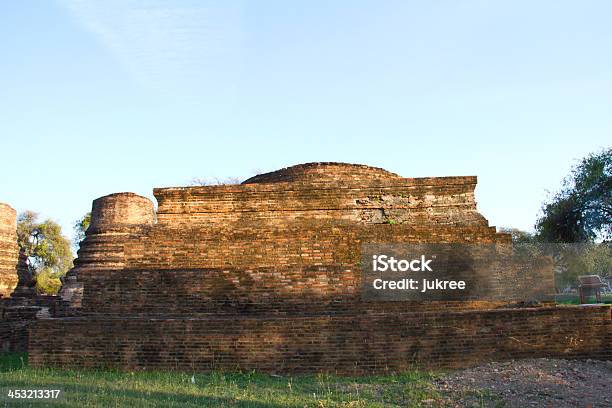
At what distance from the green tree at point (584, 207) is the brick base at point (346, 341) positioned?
22.0 m

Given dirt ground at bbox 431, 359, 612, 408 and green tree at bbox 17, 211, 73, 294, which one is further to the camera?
green tree at bbox 17, 211, 73, 294

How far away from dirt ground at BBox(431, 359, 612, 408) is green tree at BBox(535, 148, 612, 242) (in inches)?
876

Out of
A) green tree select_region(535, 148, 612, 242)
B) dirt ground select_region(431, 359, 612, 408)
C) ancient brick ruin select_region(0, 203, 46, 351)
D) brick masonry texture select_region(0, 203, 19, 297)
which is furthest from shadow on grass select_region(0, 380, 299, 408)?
green tree select_region(535, 148, 612, 242)

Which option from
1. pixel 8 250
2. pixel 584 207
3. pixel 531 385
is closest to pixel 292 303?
pixel 531 385

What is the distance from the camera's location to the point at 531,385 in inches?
221

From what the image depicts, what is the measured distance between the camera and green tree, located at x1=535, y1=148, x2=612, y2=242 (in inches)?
1004

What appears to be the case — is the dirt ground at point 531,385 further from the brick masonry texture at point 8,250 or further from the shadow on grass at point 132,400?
the brick masonry texture at point 8,250

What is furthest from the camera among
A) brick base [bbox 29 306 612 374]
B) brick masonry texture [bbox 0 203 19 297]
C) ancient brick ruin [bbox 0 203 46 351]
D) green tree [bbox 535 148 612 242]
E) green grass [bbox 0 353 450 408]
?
green tree [bbox 535 148 612 242]

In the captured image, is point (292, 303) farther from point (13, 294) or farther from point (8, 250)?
point (8, 250)

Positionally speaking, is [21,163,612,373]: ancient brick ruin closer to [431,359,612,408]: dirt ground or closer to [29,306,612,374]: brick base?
[29,306,612,374]: brick base

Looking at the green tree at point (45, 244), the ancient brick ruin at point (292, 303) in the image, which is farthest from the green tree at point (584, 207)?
the green tree at point (45, 244)

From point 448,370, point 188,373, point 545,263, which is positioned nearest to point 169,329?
point 188,373

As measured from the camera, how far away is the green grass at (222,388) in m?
5.00

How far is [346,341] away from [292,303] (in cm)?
107
